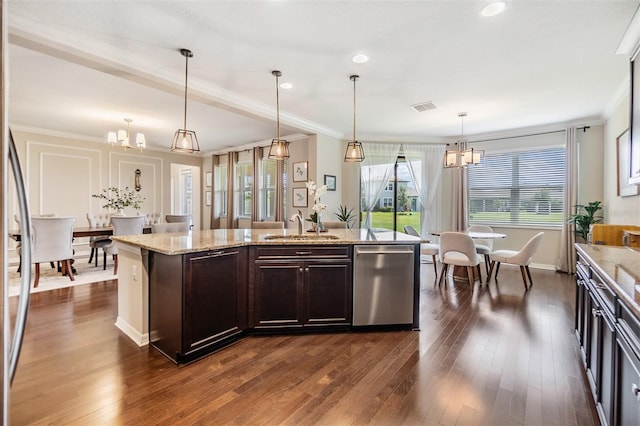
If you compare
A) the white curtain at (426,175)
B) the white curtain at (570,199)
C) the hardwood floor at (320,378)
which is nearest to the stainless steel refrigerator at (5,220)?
the hardwood floor at (320,378)

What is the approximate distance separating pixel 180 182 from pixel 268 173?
4302 mm

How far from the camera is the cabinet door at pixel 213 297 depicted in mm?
2326

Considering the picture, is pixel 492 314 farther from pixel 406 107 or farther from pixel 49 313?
pixel 49 313

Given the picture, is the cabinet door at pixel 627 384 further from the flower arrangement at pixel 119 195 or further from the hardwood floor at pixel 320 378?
the flower arrangement at pixel 119 195

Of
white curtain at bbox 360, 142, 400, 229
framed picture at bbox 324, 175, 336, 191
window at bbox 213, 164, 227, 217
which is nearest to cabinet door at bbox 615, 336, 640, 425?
framed picture at bbox 324, 175, 336, 191

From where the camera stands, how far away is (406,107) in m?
4.63

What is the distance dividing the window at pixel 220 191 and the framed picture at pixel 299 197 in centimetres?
287

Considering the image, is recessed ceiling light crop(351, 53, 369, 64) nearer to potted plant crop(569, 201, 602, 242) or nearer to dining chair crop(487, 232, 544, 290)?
dining chair crop(487, 232, 544, 290)

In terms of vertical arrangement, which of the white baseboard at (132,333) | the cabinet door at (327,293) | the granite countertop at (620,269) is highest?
the granite countertop at (620,269)

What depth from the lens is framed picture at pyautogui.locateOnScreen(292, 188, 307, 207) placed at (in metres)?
6.18

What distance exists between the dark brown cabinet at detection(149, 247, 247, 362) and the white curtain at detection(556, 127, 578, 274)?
5655 millimetres

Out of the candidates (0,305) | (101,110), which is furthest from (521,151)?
(101,110)

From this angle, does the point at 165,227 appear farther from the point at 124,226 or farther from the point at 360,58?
the point at 360,58

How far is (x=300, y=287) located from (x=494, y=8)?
2.76 meters
